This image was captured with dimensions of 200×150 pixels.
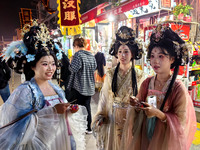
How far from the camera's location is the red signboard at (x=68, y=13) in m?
4.68

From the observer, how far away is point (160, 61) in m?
1.31

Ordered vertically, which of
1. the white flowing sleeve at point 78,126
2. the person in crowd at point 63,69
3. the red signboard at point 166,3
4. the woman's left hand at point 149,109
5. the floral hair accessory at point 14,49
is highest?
the red signboard at point 166,3

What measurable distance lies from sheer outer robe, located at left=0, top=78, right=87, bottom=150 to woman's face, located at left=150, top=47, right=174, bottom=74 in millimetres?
946

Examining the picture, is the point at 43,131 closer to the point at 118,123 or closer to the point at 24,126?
the point at 24,126

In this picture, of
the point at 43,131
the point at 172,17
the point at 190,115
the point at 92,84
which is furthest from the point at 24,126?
the point at 172,17

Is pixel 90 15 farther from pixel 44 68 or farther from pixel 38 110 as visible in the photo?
pixel 38 110

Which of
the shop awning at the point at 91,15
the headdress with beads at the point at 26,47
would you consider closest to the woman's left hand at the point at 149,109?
the headdress with beads at the point at 26,47

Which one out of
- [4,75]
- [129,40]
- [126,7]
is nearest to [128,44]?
[129,40]

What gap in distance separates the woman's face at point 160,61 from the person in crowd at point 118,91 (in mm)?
594

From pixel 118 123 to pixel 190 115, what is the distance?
88 cm

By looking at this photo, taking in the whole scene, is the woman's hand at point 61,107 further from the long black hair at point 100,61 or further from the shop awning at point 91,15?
the shop awning at point 91,15

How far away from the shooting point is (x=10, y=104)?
129cm

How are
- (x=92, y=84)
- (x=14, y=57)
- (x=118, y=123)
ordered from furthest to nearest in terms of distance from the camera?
(x=92, y=84), (x=118, y=123), (x=14, y=57)

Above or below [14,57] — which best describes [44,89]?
below
